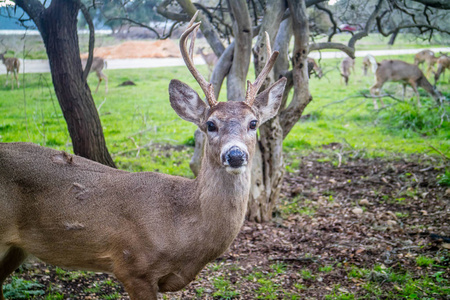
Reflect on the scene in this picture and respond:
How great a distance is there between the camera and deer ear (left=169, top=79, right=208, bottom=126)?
3629 millimetres

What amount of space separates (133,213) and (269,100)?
1.40m

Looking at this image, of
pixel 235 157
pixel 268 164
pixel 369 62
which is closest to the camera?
pixel 235 157

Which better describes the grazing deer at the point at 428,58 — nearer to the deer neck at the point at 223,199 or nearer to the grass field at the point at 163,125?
the grass field at the point at 163,125

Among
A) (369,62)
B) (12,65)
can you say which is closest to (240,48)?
(12,65)

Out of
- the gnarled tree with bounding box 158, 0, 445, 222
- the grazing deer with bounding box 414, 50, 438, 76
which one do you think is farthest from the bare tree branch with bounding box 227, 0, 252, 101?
the grazing deer with bounding box 414, 50, 438, 76

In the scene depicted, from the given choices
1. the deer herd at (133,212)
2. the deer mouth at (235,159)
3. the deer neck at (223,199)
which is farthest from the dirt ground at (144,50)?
the deer mouth at (235,159)

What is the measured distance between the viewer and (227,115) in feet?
11.0

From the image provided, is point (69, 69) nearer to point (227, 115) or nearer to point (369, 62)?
point (227, 115)

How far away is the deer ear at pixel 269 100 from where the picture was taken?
12.4 feet

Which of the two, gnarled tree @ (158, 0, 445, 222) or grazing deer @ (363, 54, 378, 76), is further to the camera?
grazing deer @ (363, 54, 378, 76)

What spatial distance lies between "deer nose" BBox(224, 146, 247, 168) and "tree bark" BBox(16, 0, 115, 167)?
9.51 feet

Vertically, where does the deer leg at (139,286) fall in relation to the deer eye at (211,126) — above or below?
below

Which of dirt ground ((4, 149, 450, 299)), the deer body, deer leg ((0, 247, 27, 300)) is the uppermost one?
the deer body

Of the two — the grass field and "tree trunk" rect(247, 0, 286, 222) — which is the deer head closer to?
"tree trunk" rect(247, 0, 286, 222)
